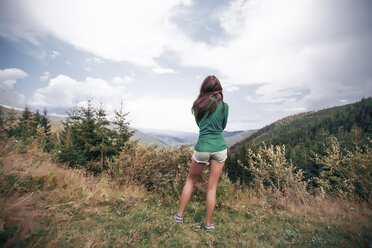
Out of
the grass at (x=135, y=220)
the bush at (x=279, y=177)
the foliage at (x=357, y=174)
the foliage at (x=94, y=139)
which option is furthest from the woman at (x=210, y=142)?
the foliage at (x=94, y=139)

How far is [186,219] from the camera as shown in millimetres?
3002

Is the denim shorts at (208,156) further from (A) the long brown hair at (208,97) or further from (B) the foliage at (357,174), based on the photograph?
(B) the foliage at (357,174)

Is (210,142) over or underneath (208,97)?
underneath

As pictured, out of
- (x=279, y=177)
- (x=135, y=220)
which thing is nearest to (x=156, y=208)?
(x=135, y=220)

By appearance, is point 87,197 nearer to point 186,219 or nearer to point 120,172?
point 120,172

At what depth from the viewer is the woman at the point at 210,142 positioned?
2.69m

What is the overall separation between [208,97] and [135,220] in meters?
2.53

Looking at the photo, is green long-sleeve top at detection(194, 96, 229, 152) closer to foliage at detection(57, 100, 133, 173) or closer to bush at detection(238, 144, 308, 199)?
bush at detection(238, 144, 308, 199)

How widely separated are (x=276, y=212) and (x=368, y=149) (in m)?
2.78

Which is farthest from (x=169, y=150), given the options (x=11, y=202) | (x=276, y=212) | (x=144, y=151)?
(x=11, y=202)

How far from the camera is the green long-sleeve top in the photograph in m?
2.68

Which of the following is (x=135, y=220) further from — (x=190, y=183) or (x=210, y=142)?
(x=210, y=142)

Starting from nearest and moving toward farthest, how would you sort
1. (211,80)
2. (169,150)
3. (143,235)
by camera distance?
(143,235) < (211,80) < (169,150)

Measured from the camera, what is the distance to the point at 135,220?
8.93ft
